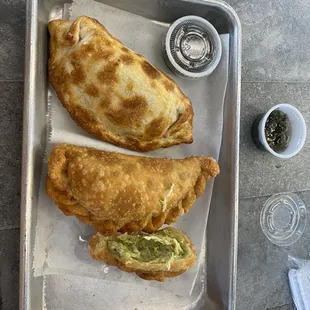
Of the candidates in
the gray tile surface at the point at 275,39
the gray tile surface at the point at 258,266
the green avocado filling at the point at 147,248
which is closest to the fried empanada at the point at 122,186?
the green avocado filling at the point at 147,248

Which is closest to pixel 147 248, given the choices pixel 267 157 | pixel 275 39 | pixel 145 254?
pixel 145 254

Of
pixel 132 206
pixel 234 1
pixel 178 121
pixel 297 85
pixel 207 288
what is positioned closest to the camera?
pixel 132 206

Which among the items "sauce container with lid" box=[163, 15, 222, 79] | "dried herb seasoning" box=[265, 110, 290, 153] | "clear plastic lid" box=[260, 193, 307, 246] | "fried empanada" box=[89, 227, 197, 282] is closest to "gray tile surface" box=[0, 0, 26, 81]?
"sauce container with lid" box=[163, 15, 222, 79]

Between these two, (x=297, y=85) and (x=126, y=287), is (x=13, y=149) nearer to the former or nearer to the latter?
(x=126, y=287)

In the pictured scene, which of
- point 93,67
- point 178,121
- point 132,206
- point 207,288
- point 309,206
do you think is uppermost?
point 93,67

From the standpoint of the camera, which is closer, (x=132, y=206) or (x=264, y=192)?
(x=132, y=206)

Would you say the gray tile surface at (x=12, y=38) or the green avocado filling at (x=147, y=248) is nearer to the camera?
the green avocado filling at (x=147, y=248)

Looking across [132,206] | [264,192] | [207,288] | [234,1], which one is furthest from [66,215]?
[234,1]

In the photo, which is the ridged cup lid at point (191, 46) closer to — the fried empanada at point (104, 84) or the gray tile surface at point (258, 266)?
the fried empanada at point (104, 84)
